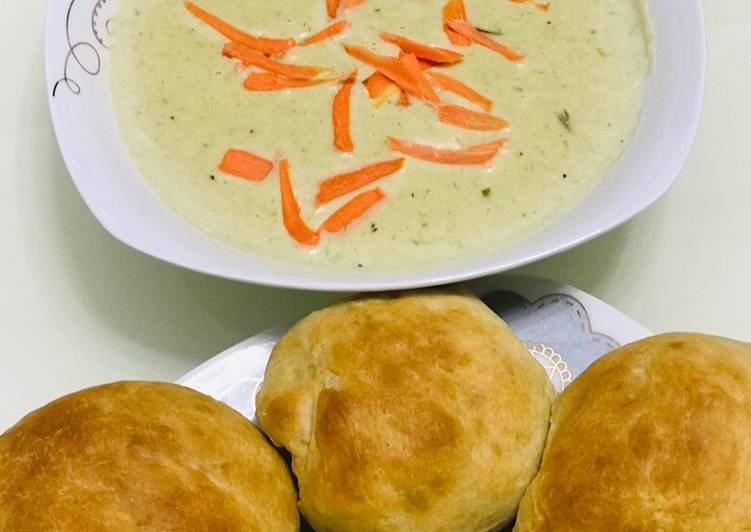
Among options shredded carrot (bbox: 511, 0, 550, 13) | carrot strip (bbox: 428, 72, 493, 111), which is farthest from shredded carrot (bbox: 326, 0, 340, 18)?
shredded carrot (bbox: 511, 0, 550, 13)

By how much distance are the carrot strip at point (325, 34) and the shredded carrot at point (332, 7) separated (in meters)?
0.03

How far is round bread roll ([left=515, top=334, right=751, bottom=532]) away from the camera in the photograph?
140 cm

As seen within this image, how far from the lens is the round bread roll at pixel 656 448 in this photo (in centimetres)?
140

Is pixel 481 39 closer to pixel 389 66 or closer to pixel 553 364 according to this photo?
pixel 389 66

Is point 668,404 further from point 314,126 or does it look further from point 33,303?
point 33,303

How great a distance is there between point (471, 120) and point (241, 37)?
21.0 inches

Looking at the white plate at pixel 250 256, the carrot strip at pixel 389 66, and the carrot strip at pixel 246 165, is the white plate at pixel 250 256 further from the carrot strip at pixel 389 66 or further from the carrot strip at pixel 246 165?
the carrot strip at pixel 389 66

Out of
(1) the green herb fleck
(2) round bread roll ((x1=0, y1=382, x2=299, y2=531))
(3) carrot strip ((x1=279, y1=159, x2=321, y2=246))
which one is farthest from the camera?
(1) the green herb fleck

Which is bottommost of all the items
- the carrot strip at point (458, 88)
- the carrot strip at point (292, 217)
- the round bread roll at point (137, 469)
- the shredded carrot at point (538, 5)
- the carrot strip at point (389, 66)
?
the round bread roll at point (137, 469)

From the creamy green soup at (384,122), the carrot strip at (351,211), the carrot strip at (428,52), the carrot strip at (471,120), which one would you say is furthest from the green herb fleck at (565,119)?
the carrot strip at (351,211)

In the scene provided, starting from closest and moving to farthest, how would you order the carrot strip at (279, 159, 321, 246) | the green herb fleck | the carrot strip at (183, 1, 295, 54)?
the carrot strip at (279, 159, 321, 246) < the green herb fleck < the carrot strip at (183, 1, 295, 54)

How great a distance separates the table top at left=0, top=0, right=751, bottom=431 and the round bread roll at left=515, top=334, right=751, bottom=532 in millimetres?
480

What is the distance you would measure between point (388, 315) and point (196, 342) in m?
0.56

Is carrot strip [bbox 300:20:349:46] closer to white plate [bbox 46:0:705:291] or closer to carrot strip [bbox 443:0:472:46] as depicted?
carrot strip [bbox 443:0:472:46]
